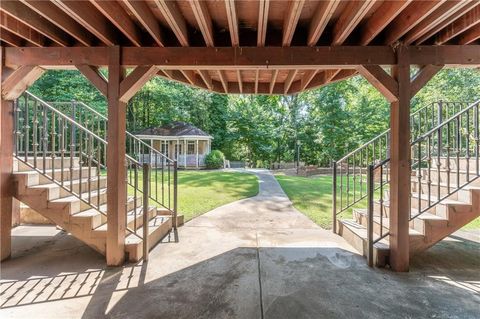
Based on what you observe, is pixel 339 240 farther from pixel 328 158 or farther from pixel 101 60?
pixel 328 158

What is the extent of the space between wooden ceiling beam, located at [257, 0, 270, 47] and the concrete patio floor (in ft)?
8.91

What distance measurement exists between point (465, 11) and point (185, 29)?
2.82 meters

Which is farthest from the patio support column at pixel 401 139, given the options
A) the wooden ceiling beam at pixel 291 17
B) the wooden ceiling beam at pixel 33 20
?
the wooden ceiling beam at pixel 33 20

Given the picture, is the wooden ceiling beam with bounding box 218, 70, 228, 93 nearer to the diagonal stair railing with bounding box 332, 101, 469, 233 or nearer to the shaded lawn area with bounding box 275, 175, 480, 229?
the diagonal stair railing with bounding box 332, 101, 469, 233

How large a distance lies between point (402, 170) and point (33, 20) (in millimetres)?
4398

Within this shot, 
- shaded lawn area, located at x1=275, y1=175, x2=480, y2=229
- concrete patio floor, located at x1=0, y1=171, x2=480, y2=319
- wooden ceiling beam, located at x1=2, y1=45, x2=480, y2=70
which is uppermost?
wooden ceiling beam, located at x1=2, y1=45, x2=480, y2=70

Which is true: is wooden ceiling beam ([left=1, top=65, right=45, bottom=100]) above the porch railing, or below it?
above

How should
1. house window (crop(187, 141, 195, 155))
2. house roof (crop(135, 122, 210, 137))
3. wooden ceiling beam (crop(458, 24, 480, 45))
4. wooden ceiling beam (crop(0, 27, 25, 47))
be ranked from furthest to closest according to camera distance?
house window (crop(187, 141, 195, 155)) → house roof (crop(135, 122, 210, 137)) → wooden ceiling beam (crop(0, 27, 25, 47)) → wooden ceiling beam (crop(458, 24, 480, 45))

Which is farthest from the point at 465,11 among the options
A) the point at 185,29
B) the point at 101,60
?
the point at 101,60

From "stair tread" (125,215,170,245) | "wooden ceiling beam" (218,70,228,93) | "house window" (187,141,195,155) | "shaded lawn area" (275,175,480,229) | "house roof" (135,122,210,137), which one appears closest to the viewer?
"stair tread" (125,215,170,245)

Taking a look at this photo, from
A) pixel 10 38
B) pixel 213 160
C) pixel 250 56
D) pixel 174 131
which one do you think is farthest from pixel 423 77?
pixel 174 131

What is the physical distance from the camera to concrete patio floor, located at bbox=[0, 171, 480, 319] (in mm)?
2371

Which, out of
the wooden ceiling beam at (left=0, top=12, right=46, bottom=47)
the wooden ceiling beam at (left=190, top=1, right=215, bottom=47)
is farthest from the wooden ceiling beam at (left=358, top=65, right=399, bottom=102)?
the wooden ceiling beam at (left=0, top=12, right=46, bottom=47)

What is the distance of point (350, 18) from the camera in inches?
103
